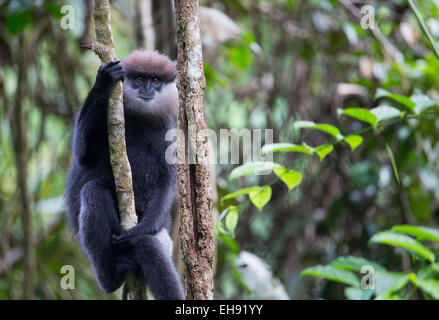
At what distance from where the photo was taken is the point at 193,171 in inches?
91.8

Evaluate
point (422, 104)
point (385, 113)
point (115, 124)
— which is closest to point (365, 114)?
point (385, 113)

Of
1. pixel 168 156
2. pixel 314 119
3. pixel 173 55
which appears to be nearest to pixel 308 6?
pixel 314 119

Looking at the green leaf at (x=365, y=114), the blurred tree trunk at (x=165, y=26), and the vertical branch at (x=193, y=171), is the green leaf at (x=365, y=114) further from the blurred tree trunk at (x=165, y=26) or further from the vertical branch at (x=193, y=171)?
the blurred tree trunk at (x=165, y=26)

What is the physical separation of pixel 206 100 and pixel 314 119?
1.22m

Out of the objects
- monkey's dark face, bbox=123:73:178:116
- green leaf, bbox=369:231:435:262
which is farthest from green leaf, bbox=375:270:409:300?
monkey's dark face, bbox=123:73:178:116

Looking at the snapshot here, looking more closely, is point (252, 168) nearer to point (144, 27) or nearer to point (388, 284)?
point (388, 284)

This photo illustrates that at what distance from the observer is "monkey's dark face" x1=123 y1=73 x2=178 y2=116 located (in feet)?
11.7

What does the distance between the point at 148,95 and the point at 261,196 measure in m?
1.19

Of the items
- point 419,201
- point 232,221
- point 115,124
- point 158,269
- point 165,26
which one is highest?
point 165,26

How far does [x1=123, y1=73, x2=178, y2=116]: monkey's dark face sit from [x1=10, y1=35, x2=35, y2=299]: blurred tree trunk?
6.07ft

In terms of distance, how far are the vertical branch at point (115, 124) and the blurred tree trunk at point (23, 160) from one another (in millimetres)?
2260

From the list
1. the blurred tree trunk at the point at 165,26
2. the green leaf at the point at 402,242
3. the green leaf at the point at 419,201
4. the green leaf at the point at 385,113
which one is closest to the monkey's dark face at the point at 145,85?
the blurred tree trunk at the point at 165,26

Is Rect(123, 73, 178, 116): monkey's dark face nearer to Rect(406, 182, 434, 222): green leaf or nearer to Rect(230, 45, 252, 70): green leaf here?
Rect(230, 45, 252, 70): green leaf
